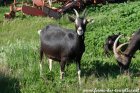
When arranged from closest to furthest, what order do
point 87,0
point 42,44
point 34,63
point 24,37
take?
point 42,44, point 34,63, point 24,37, point 87,0

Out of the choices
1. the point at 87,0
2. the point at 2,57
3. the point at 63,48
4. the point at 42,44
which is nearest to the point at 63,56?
the point at 63,48

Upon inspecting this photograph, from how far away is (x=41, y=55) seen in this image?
12.1m

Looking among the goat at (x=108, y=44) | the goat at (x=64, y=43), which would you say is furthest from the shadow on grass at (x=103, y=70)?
the goat at (x=108, y=44)

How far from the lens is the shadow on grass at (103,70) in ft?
38.7

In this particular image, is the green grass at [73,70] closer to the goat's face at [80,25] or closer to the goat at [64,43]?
the goat at [64,43]

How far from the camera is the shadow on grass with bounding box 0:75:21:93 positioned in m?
10.7

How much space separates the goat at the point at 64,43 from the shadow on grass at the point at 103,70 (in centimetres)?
86

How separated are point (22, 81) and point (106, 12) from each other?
12589 mm

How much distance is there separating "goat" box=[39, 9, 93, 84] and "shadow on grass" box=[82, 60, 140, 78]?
86 cm

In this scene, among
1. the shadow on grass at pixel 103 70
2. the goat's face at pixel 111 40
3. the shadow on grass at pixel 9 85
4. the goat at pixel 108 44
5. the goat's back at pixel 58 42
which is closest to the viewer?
the shadow on grass at pixel 9 85

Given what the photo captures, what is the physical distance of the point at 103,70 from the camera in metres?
12.4

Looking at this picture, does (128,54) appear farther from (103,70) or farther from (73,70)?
(73,70)

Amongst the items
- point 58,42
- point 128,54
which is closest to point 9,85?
point 58,42

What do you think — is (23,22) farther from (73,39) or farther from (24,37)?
(73,39)
